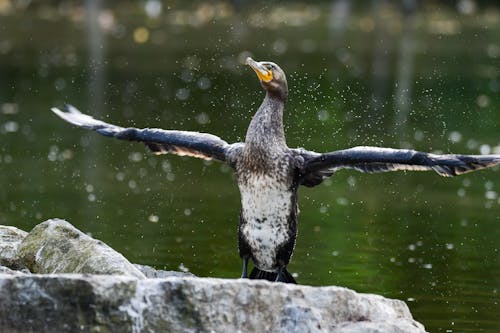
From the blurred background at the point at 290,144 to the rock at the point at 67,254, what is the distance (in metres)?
2.56

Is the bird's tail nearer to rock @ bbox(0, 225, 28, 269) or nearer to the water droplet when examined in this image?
rock @ bbox(0, 225, 28, 269)

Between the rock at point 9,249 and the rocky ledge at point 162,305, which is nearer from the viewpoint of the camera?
Answer: the rocky ledge at point 162,305

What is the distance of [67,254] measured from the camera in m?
9.45

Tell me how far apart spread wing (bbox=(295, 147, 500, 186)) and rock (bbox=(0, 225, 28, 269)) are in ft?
7.43

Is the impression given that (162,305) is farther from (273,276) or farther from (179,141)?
(179,141)

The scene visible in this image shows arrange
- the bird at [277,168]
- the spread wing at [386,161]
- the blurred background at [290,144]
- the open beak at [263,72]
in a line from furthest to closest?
the blurred background at [290,144]
the open beak at [263,72]
the bird at [277,168]
the spread wing at [386,161]

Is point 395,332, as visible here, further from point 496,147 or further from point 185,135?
point 496,147

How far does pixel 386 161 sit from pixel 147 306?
2652 mm

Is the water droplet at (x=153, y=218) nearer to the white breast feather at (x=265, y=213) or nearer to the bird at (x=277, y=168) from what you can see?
the bird at (x=277, y=168)

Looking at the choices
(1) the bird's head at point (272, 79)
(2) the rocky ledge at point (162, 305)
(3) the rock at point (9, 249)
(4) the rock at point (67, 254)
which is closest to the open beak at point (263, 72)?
(1) the bird's head at point (272, 79)

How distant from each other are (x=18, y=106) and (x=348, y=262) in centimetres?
1297

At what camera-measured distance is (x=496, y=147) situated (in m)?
20.0

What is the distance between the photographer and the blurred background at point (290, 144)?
1267 cm

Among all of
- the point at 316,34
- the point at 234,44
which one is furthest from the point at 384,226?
the point at 316,34
